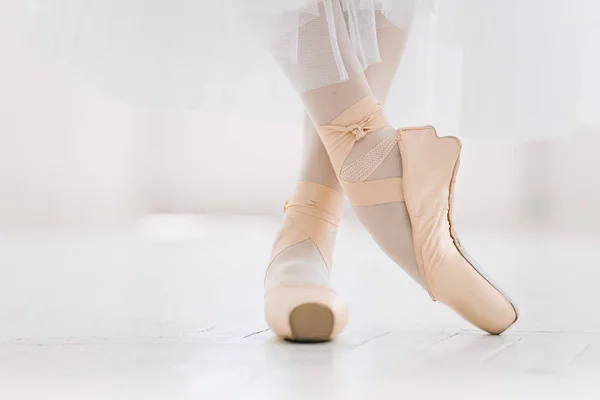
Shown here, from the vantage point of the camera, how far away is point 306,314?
2.71 ft

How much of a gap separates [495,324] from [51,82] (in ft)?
8.55

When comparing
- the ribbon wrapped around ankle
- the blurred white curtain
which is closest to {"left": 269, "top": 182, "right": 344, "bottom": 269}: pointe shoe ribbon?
the ribbon wrapped around ankle

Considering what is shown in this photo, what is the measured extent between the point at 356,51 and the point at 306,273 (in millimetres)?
227

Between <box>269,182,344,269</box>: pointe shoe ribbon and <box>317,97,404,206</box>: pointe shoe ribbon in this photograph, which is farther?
<box>269,182,344,269</box>: pointe shoe ribbon

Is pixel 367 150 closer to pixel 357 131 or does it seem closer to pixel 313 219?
pixel 357 131

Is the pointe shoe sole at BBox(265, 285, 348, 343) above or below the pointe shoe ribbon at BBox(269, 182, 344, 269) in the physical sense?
below

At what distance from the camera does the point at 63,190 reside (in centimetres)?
321

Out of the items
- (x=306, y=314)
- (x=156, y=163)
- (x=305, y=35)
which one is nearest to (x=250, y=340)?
(x=306, y=314)

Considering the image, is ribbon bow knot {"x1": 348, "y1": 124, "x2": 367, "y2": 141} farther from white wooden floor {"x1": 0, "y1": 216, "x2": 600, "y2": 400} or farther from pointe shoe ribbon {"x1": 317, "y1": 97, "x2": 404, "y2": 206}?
white wooden floor {"x1": 0, "y1": 216, "x2": 600, "y2": 400}

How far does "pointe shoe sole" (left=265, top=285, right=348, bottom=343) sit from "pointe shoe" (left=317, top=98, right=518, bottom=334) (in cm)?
10

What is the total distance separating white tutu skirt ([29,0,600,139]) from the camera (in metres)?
0.86

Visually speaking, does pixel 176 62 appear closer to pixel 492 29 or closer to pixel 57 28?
pixel 57 28

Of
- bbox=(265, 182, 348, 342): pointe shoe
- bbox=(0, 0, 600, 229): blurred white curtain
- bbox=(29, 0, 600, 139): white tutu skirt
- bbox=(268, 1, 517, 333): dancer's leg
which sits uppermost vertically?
bbox=(29, 0, 600, 139): white tutu skirt

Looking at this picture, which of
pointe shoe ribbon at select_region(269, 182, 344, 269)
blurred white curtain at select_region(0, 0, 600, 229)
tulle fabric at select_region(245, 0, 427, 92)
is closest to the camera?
tulle fabric at select_region(245, 0, 427, 92)
